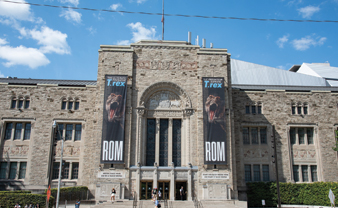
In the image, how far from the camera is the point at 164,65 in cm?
3422

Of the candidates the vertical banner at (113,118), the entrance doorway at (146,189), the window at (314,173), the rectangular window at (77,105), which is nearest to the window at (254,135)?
the window at (314,173)

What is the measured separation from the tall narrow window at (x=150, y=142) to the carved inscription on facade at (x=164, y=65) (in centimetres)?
606

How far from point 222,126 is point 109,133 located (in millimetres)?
11914

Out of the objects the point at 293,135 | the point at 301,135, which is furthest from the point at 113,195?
the point at 301,135

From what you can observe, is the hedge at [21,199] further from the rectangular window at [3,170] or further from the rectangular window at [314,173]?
the rectangular window at [314,173]

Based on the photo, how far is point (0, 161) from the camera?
112 feet

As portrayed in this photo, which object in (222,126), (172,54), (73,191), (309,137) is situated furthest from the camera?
(309,137)

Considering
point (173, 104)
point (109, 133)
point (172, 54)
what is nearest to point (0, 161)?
point (109, 133)

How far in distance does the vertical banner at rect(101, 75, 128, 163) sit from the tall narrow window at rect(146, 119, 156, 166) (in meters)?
3.17

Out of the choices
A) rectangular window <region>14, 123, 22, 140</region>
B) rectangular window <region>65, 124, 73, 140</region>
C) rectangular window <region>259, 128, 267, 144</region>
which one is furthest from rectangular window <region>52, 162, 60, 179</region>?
rectangular window <region>259, 128, 267, 144</region>

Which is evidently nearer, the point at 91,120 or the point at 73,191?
the point at 73,191

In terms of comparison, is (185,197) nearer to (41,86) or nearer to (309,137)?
(309,137)

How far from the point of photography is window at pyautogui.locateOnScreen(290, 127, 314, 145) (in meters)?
36.7

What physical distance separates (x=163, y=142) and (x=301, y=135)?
17265 millimetres
